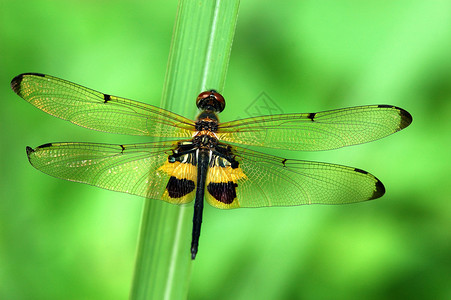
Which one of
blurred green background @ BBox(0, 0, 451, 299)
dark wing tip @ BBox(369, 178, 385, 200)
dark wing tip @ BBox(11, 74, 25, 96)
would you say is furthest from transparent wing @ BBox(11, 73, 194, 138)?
dark wing tip @ BBox(369, 178, 385, 200)

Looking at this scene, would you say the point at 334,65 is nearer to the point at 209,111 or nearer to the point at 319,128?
the point at 319,128

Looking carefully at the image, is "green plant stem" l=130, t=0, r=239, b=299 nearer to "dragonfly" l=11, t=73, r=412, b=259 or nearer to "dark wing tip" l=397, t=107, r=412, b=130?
"dragonfly" l=11, t=73, r=412, b=259

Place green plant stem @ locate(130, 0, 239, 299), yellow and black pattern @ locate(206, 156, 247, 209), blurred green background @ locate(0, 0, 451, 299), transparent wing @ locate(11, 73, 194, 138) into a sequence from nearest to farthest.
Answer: green plant stem @ locate(130, 0, 239, 299)
transparent wing @ locate(11, 73, 194, 138)
yellow and black pattern @ locate(206, 156, 247, 209)
blurred green background @ locate(0, 0, 451, 299)

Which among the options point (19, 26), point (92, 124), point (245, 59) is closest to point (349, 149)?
point (245, 59)

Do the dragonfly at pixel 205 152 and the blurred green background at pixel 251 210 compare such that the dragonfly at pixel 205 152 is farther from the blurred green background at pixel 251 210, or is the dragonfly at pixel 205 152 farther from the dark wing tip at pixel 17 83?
the blurred green background at pixel 251 210

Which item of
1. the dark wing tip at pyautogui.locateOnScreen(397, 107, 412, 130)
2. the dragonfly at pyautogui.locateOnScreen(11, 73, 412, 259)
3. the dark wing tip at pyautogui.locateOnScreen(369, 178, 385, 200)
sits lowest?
the dark wing tip at pyautogui.locateOnScreen(369, 178, 385, 200)

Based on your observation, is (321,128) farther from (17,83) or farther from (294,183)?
(17,83)

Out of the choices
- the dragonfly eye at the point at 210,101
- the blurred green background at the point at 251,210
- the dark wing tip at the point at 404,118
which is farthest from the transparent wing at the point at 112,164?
the dark wing tip at the point at 404,118

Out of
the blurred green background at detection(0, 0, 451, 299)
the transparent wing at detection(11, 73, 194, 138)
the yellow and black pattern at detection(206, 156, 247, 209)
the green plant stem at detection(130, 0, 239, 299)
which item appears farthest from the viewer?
the blurred green background at detection(0, 0, 451, 299)

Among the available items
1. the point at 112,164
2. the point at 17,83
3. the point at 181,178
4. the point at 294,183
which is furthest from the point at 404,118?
the point at 17,83
